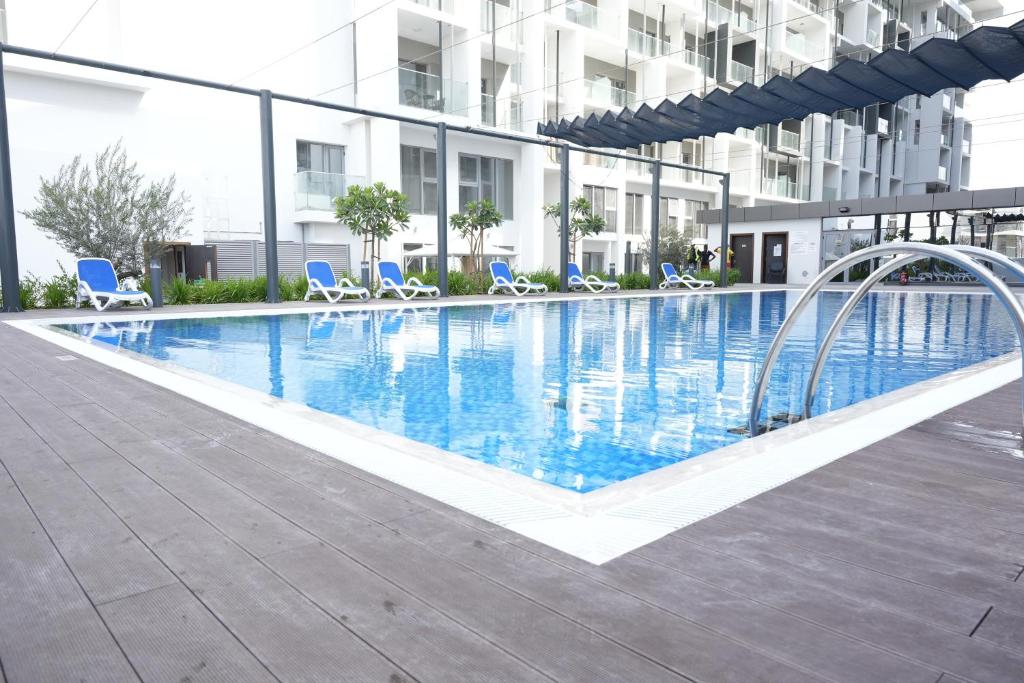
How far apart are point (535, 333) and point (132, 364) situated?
18.4 feet

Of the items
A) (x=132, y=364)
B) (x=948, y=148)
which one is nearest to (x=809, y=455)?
(x=132, y=364)

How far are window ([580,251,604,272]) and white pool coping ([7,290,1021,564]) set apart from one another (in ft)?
85.1

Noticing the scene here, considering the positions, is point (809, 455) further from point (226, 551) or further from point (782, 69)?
point (782, 69)

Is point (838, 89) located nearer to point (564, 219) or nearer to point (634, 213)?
point (564, 219)

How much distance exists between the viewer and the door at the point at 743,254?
30.7 metres

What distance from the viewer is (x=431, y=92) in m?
24.0

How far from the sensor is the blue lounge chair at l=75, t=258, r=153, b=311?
12.2 metres

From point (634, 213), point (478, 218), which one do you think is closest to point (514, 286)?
point (478, 218)

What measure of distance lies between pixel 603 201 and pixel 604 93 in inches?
174

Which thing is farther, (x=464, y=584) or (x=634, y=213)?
(x=634, y=213)

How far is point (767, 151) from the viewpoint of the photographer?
3622 centimetres

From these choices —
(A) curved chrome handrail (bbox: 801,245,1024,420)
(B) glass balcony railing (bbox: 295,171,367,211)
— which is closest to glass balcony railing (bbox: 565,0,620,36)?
(B) glass balcony railing (bbox: 295,171,367,211)

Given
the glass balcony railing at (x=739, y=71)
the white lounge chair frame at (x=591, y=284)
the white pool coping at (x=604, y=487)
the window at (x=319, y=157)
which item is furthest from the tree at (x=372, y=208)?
the glass balcony railing at (x=739, y=71)

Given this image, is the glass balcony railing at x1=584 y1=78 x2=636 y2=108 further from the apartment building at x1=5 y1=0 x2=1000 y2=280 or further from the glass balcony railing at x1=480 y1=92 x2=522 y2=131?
the glass balcony railing at x1=480 y1=92 x2=522 y2=131
